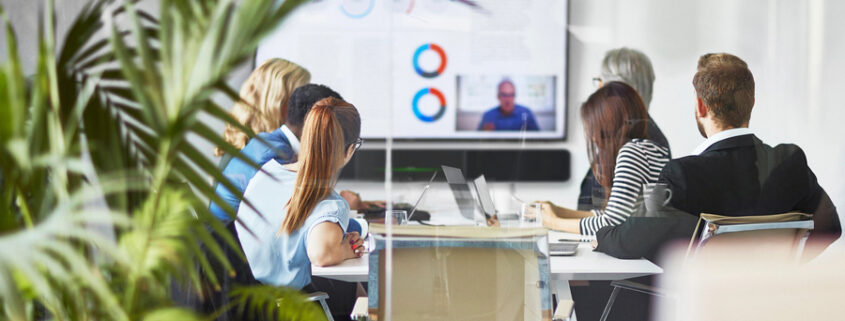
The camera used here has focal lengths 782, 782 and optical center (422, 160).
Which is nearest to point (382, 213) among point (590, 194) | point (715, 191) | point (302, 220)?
point (302, 220)

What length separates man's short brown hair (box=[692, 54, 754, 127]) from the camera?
111 inches

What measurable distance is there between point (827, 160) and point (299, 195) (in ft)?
6.49

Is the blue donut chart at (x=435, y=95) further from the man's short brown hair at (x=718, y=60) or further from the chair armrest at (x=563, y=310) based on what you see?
the man's short brown hair at (x=718, y=60)

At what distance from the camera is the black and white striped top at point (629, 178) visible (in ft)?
9.13

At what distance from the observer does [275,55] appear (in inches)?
108

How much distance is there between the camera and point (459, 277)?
7.62ft

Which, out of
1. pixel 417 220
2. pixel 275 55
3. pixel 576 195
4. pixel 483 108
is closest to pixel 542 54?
pixel 483 108

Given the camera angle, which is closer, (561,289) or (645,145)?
(561,289)

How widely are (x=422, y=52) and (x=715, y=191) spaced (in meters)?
1.16

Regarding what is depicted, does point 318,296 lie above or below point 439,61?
below

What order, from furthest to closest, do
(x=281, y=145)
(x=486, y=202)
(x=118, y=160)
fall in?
(x=486, y=202) < (x=281, y=145) < (x=118, y=160)

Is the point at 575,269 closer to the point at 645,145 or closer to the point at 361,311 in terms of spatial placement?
the point at 645,145

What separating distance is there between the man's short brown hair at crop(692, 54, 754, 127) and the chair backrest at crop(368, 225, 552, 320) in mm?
918

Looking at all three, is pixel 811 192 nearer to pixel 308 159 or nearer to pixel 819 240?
pixel 819 240
